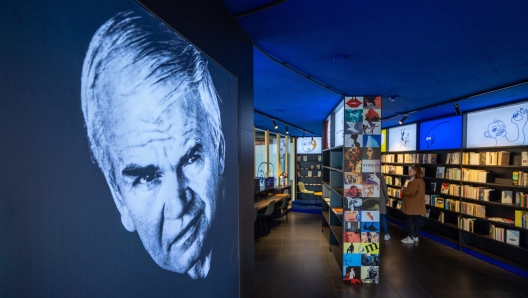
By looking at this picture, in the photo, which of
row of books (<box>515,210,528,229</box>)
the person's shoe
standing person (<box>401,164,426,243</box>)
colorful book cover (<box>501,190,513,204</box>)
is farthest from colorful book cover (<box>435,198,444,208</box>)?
row of books (<box>515,210,528,229</box>)

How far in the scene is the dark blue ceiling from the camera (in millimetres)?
2020

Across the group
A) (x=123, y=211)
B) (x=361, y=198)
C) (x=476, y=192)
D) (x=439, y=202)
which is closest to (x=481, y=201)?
(x=476, y=192)

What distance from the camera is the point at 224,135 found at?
1.93m

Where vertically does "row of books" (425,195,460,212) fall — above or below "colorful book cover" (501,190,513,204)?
below

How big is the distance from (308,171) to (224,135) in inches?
473

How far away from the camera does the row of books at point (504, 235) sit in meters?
4.84

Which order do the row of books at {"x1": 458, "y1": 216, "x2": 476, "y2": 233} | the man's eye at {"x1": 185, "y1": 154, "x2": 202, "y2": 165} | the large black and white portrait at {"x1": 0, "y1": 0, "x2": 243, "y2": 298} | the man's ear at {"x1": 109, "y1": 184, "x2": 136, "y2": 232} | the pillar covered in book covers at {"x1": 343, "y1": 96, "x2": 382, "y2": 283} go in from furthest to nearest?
1. the row of books at {"x1": 458, "y1": 216, "x2": 476, "y2": 233}
2. the pillar covered in book covers at {"x1": 343, "y1": 96, "x2": 382, "y2": 283}
3. the man's eye at {"x1": 185, "y1": 154, "x2": 202, "y2": 165}
4. the man's ear at {"x1": 109, "y1": 184, "x2": 136, "y2": 232}
5. the large black and white portrait at {"x1": 0, "y1": 0, "x2": 243, "y2": 298}

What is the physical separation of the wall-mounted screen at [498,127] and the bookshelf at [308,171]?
304 inches

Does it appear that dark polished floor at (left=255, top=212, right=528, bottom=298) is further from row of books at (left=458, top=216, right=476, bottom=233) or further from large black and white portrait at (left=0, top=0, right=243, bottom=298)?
large black and white portrait at (left=0, top=0, right=243, bottom=298)

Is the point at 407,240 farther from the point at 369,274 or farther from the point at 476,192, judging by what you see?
the point at 369,274

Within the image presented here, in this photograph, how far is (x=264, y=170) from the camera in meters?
11.1

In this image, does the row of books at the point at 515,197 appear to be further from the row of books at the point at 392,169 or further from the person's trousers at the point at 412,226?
the row of books at the point at 392,169

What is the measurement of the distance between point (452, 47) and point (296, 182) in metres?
11.2

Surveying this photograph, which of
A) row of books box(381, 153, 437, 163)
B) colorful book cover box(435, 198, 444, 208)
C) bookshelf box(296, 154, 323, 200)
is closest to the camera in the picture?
colorful book cover box(435, 198, 444, 208)
